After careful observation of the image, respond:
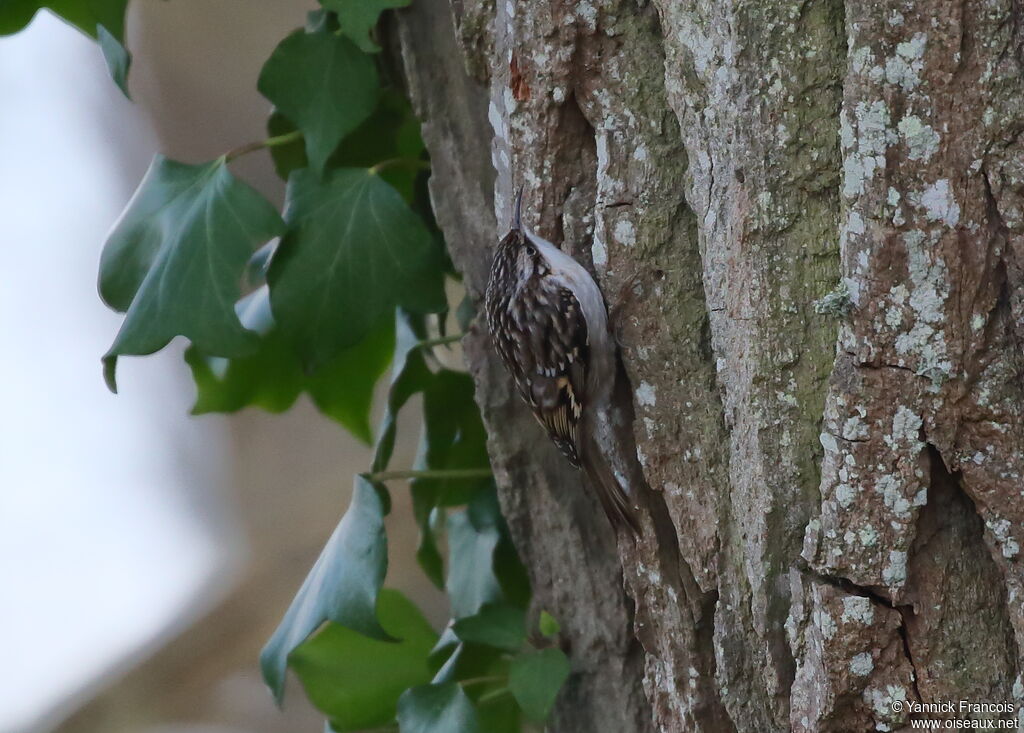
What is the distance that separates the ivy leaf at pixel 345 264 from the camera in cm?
152

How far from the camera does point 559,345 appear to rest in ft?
4.84

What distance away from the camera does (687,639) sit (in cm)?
137

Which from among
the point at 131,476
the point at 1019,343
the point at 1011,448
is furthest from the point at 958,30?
the point at 131,476

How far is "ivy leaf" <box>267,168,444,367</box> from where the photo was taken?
152 cm

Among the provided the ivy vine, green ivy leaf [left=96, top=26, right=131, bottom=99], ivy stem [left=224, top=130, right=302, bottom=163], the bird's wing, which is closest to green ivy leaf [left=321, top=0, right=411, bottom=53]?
the ivy vine

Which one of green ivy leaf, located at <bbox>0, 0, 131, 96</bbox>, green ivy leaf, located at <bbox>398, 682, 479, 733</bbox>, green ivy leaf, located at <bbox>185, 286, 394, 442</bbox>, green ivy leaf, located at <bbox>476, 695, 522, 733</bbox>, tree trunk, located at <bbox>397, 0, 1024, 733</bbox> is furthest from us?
green ivy leaf, located at <bbox>185, 286, 394, 442</bbox>

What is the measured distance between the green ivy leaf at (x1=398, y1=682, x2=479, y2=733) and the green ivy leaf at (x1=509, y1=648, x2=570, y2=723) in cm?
8

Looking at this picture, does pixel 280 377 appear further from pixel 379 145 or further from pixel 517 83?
pixel 517 83

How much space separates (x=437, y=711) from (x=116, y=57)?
1146mm

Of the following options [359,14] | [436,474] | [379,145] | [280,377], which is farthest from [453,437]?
[359,14]

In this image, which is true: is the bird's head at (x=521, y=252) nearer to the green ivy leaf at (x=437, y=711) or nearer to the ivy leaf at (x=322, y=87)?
the ivy leaf at (x=322, y=87)

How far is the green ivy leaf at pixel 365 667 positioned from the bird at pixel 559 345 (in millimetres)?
600

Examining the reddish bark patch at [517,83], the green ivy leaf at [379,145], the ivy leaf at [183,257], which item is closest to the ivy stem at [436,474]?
the ivy leaf at [183,257]

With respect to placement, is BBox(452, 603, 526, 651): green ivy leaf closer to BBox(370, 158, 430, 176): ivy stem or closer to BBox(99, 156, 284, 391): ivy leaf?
BBox(99, 156, 284, 391): ivy leaf
